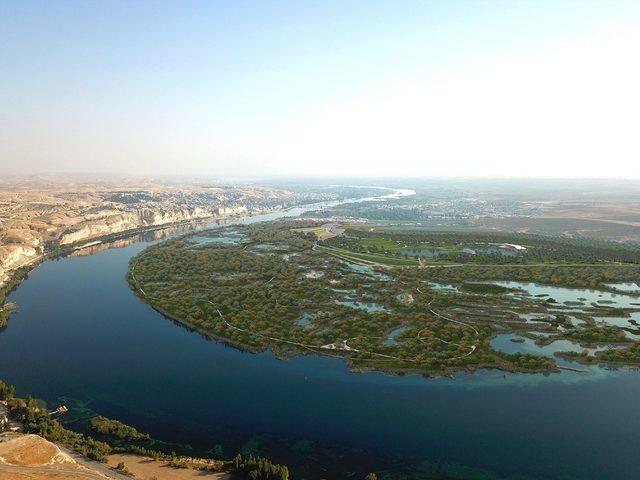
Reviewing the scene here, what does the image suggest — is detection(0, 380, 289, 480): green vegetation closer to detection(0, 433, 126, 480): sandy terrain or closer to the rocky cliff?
detection(0, 433, 126, 480): sandy terrain

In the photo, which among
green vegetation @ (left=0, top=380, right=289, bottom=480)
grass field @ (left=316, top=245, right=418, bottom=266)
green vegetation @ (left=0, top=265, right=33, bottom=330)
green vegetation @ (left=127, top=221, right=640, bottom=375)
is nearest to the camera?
green vegetation @ (left=0, top=380, right=289, bottom=480)

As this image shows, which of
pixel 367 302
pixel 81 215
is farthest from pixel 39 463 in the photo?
pixel 81 215

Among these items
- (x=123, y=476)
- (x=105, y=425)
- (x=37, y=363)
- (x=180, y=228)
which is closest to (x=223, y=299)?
(x=37, y=363)

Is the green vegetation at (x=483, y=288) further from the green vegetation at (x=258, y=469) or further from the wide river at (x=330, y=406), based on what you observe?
the green vegetation at (x=258, y=469)

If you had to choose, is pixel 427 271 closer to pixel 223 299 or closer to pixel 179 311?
pixel 223 299

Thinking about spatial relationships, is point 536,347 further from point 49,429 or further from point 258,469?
point 49,429

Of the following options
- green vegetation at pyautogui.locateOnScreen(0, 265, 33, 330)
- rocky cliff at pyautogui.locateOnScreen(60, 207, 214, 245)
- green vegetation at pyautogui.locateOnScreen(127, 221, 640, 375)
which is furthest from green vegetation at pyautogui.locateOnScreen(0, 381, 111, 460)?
rocky cliff at pyautogui.locateOnScreen(60, 207, 214, 245)
